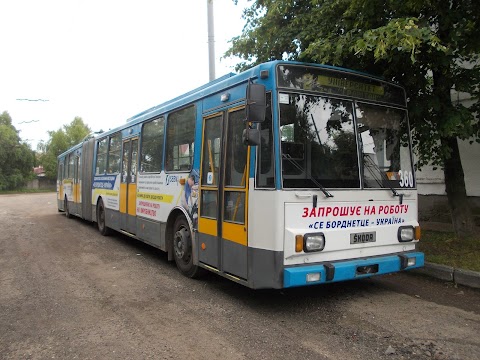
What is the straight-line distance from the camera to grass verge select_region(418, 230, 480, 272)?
21.0ft

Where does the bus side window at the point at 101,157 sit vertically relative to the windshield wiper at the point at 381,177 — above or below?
above

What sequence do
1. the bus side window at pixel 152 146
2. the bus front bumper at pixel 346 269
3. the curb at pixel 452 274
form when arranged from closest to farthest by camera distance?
the bus front bumper at pixel 346 269 → the curb at pixel 452 274 → the bus side window at pixel 152 146

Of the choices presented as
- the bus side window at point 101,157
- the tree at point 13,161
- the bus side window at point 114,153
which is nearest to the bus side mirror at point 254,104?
the bus side window at point 114,153

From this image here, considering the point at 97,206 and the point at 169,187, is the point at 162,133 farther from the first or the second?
the point at 97,206

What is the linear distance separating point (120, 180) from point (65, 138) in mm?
62442

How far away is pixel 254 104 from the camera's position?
4438mm

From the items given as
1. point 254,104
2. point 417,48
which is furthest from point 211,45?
point 254,104

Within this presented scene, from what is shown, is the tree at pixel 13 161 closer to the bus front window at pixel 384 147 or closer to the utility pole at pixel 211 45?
the utility pole at pixel 211 45

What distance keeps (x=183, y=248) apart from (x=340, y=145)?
3.02 m

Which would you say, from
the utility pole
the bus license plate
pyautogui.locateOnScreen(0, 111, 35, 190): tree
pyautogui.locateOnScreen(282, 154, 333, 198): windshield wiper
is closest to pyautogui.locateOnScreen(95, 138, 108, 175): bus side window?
the utility pole

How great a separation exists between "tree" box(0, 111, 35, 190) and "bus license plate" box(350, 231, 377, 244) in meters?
56.2

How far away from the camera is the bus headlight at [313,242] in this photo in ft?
14.9

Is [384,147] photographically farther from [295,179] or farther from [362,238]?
[295,179]

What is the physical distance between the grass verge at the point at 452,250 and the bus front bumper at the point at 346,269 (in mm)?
1368
